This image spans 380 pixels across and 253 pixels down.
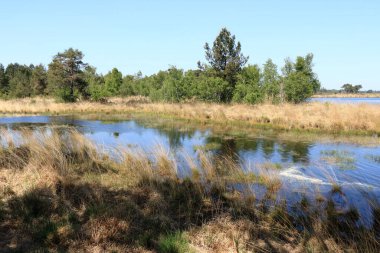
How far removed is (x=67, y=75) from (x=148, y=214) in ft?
130

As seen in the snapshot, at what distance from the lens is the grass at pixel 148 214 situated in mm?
4562

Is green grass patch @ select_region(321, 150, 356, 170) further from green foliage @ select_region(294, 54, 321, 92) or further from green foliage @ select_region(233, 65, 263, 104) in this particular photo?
green foliage @ select_region(294, 54, 321, 92)

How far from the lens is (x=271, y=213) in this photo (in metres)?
5.84

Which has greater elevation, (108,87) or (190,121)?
(108,87)

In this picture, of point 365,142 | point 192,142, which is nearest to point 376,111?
point 365,142

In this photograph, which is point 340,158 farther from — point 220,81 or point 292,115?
point 220,81

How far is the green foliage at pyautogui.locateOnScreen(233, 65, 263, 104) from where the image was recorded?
30.4m

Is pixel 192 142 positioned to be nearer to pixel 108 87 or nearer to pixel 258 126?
pixel 258 126

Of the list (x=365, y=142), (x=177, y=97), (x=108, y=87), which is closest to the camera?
(x=365, y=142)

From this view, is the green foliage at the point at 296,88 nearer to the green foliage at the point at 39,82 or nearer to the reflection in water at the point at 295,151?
the reflection in water at the point at 295,151

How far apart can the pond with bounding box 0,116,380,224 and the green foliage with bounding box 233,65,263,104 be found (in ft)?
34.0

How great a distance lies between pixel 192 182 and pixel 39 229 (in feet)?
10.9

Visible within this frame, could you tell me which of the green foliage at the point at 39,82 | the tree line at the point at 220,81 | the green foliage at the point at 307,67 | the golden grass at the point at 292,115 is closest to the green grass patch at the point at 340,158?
the golden grass at the point at 292,115

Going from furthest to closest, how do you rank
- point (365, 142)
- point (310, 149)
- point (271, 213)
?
point (365, 142), point (310, 149), point (271, 213)
